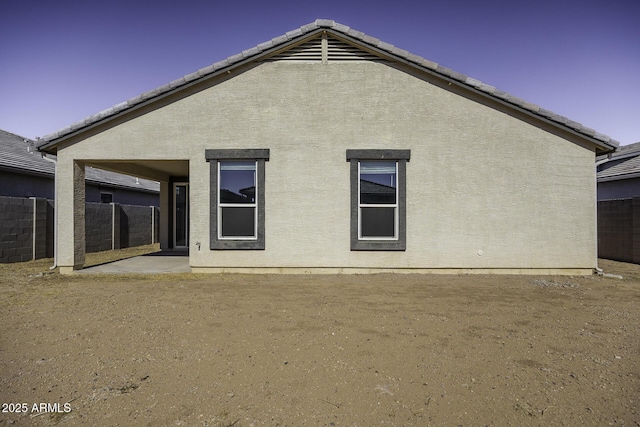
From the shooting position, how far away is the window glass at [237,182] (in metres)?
8.45

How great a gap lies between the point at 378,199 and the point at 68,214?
7.60 m

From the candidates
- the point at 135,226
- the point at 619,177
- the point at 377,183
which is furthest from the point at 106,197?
the point at 619,177

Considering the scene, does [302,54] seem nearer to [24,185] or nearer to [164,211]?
[164,211]

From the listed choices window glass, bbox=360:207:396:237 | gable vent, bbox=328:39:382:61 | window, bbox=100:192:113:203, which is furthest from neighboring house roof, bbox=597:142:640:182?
window, bbox=100:192:113:203

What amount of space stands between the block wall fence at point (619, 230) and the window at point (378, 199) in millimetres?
8702

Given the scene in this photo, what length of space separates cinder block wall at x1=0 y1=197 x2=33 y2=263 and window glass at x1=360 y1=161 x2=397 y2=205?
1086cm

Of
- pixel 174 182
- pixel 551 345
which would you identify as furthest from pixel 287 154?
pixel 174 182

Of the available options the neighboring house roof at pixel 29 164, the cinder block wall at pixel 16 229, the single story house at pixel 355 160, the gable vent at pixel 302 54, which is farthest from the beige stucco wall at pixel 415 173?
the neighboring house roof at pixel 29 164

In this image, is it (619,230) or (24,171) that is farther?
(24,171)

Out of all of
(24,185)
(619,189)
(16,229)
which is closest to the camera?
(16,229)

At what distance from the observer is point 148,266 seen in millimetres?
9477

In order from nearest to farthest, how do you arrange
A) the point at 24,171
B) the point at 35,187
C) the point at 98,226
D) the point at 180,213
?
the point at 24,171
the point at 35,187
the point at 180,213
the point at 98,226

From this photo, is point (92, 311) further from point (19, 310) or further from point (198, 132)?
point (198, 132)

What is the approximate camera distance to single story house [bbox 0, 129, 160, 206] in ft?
39.2
